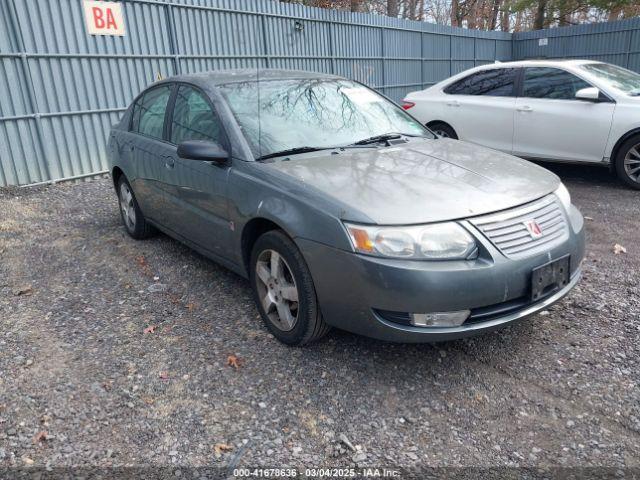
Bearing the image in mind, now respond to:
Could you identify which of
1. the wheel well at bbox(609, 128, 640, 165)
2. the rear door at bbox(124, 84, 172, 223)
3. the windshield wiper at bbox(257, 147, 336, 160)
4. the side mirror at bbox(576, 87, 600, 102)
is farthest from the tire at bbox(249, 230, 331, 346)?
the wheel well at bbox(609, 128, 640, 165)

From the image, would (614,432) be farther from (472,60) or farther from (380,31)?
(472,60)

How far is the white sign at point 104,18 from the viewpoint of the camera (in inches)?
310

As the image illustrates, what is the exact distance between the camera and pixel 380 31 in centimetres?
1361

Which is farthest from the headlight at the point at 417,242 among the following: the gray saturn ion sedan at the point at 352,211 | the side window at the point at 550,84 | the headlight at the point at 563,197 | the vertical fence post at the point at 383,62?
the vertical fence post at the point at 383,62

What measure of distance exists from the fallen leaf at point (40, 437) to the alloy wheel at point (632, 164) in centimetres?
670

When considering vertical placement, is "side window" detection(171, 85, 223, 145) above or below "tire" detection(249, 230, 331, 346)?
above

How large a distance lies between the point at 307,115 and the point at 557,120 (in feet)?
14.5

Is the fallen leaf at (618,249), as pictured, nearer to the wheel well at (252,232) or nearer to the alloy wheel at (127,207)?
the wheel well at (252,232)

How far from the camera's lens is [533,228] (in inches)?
113

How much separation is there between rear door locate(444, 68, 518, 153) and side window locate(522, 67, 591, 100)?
0.20 metres

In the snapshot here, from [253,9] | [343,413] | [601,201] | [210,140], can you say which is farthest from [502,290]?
[253,9]

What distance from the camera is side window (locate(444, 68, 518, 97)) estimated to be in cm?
751

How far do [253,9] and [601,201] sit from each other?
7.25 meters

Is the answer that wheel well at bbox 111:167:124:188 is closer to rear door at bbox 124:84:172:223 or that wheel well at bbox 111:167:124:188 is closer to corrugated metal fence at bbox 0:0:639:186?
rear door at bbox 124:84:172:223
